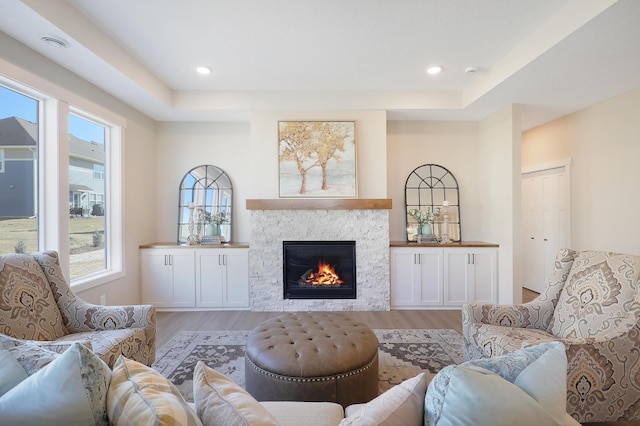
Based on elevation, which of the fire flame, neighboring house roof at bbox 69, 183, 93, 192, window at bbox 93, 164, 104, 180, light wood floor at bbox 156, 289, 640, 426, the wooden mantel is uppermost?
window at bbox 93, 164, 104, 180

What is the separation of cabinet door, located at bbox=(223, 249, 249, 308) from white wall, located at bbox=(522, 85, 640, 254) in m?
4.35

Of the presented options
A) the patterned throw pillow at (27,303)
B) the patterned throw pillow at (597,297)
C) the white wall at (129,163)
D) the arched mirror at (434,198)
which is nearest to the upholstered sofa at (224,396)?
the patterned throw pillow at (27,303)

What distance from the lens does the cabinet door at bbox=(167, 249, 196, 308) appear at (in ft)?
12.4

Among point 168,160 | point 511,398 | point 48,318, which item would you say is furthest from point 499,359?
point 168,160

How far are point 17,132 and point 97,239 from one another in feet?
4.33

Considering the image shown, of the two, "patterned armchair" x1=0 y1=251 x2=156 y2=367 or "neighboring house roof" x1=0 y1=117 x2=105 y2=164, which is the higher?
"neighboring house roof" x1=0 y1=117 x2=105 y2=164

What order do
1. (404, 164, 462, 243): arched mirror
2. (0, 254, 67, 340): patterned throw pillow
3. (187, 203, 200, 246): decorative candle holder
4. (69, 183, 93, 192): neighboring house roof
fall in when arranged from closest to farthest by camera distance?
(0, 254, 67, 340): patterned throw pillow
(69, 183, 93, 192): neighboring house roof
(187, 203, 200, 246): decorative candle holder
(404, 164, 462, 243): arched mirror

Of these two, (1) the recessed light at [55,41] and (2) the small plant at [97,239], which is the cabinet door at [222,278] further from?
(1) the recessed light at [55,41]

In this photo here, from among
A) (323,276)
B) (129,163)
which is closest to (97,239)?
(129,163)

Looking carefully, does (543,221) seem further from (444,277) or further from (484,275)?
(444,277)

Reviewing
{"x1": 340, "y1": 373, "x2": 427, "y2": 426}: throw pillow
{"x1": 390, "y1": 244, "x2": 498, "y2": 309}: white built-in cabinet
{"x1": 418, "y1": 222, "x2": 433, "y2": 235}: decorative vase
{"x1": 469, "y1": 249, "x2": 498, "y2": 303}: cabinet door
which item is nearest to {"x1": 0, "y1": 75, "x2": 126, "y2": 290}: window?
{"x1": 340, "y1": 373, "x2": 427, "y2": 426}: throw pillow

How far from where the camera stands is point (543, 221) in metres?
4.41

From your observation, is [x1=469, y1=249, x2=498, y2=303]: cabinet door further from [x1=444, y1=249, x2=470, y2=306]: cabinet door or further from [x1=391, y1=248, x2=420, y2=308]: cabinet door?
[x1=391, y1=248, x2=420, y2=308]: cabinet door

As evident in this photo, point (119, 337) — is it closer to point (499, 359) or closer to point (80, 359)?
point (80, 359)
